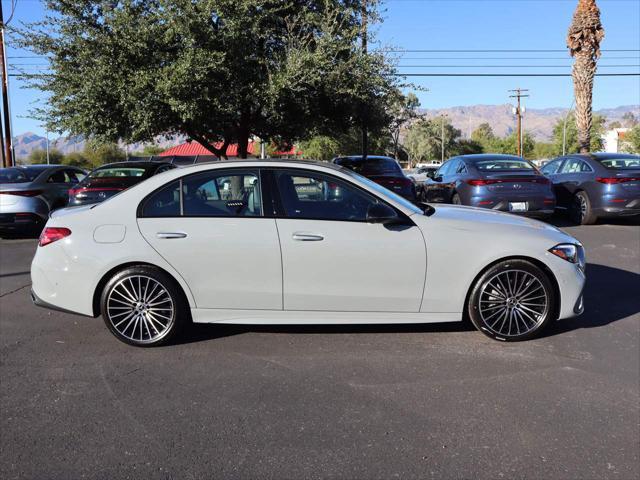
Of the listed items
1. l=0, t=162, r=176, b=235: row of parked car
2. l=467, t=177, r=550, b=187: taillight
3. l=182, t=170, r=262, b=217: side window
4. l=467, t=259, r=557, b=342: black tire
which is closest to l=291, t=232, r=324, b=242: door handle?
l=182, t=170, r=262, b=217: side window

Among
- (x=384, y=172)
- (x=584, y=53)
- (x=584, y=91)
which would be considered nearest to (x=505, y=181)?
(x=384, y=172)

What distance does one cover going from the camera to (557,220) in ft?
39.8

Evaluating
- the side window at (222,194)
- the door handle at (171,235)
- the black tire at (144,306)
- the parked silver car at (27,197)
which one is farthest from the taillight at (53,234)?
the parked silver car at (27,197)

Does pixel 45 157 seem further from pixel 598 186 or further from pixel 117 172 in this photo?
pixel 598 186

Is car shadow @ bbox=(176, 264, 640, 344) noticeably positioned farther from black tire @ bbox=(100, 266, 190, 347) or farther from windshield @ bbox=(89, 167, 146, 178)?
windshield @ bbox=(89, 167, 146, 178)

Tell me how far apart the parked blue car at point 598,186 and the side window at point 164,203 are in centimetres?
890

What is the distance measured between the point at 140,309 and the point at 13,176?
8195mm

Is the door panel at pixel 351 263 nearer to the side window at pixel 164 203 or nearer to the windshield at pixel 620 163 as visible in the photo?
the side window at pixel 164 203

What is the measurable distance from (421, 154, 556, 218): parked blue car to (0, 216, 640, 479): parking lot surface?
4.90 m

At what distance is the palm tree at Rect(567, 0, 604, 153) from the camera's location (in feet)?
67.3

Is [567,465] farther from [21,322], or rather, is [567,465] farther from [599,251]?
[599,251]

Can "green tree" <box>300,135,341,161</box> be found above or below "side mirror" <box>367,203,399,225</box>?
above

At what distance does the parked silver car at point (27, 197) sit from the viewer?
34.4ft

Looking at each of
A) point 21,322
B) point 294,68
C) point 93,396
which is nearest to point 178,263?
point 93,396
